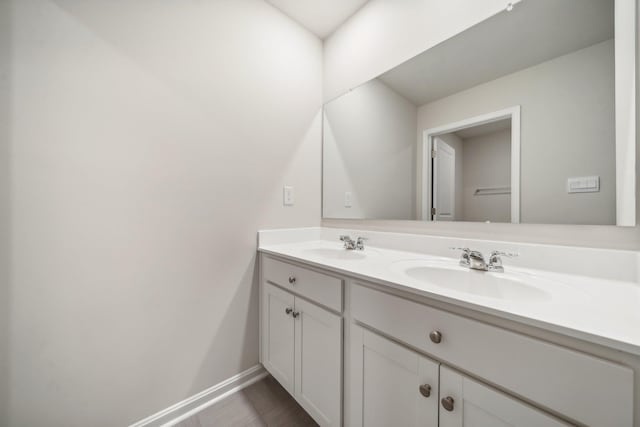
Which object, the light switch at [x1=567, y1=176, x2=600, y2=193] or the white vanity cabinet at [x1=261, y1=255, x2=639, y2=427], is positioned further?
the light switch at [x1=567, y1=176, x2=600, y2=193]

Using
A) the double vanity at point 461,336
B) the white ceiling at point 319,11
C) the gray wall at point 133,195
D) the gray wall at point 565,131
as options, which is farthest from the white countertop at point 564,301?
the white ceiling at point 319,11

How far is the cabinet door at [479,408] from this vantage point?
1.63 feet

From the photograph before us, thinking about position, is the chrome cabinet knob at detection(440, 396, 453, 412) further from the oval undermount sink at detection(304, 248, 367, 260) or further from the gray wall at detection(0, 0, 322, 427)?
the gray wall at detection(0, 0, 322, 427)

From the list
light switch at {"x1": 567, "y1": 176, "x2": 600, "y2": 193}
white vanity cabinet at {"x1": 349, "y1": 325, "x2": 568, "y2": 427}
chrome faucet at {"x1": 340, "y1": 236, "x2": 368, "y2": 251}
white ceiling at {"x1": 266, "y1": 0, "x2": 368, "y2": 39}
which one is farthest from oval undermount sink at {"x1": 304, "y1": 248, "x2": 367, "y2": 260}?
white ceiling at {"x1": 266, "y1": 0, "x2": 368, "y2": 39}

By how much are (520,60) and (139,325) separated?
195cm

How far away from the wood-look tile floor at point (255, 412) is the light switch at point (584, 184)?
1461mm

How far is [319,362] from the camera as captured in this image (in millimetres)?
972

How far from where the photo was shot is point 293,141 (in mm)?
1566

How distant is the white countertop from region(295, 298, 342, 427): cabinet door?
0.77 feet

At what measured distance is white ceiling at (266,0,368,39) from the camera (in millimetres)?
1446

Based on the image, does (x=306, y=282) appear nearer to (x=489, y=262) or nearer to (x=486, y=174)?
(x=489, y=262)

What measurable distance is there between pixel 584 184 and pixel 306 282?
1.10 m

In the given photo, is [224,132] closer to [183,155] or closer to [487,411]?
[183,155]

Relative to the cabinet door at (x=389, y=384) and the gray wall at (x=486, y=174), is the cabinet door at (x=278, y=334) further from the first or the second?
the gray wall at (x=486, y=174)
